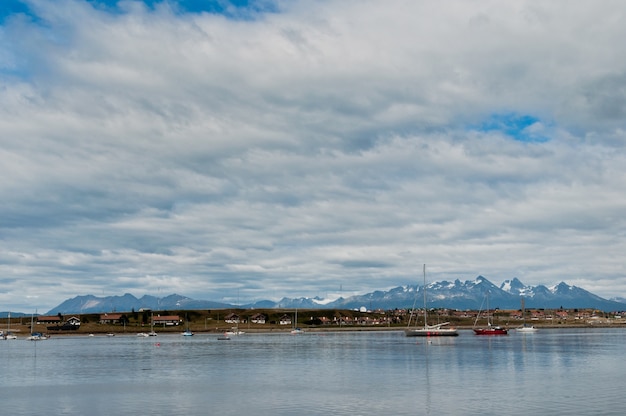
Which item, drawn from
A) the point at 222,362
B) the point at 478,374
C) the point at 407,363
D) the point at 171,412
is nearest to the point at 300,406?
the point at 171,412

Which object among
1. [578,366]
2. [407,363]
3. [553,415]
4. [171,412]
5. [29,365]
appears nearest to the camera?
[553,415]

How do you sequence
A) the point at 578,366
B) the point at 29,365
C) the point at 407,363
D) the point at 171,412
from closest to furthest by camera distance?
the point at 171,412 → the point at 578,366 → the point at 407,363 → the point at 29,365

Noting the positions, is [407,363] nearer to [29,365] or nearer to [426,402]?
[426,402]

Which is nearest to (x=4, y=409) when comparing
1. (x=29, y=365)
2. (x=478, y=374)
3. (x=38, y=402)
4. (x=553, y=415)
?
(x=38, y=402)

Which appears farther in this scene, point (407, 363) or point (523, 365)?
point (407, 363)

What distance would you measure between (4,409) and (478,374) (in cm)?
5229

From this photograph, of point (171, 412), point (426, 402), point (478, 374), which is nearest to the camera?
point (171, 412)

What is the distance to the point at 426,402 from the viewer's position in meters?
55.9

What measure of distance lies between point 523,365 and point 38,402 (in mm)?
64208

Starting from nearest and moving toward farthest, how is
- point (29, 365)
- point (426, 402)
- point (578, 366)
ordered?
point (426, 402)
point (578, 366)
point (29, 365)

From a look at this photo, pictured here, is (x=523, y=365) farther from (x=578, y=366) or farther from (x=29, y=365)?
(x=29, y=365)

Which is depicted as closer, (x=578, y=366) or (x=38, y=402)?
(x=38, y=402)

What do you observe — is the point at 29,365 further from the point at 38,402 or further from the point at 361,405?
the point at 361,405

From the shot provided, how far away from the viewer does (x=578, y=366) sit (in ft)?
294
